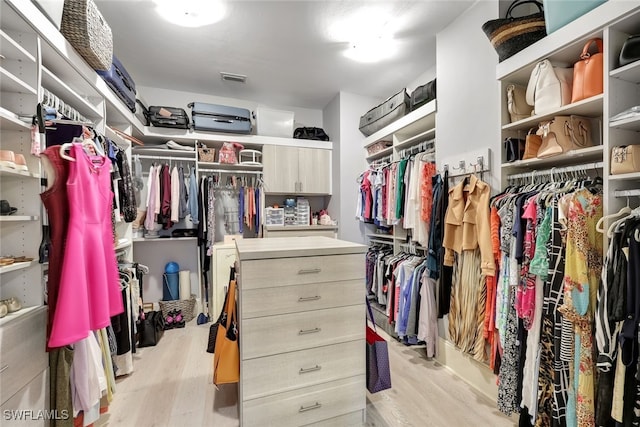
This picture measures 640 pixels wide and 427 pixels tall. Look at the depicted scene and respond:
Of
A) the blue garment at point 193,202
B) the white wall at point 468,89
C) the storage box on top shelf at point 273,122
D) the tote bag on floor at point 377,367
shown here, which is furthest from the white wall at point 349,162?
the tote bag on floor at point 377,367

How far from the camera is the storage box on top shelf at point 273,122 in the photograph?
12.3 ft

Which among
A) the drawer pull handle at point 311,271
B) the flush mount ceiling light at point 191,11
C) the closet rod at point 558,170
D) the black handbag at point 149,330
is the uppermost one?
the flush mount ceiling light at point 191,11

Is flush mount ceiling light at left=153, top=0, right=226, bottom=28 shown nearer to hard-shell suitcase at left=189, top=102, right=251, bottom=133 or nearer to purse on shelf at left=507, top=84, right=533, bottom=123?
hard-shell suitcase at left=189, top=102, right=251, bottom=133

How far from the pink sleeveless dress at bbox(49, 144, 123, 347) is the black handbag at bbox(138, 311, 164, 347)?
141 centimetres

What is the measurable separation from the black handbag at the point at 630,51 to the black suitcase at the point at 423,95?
139cm

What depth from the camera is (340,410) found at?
5.18ft

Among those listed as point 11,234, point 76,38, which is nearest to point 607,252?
point 11,234

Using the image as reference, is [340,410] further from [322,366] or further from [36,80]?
[36,80]

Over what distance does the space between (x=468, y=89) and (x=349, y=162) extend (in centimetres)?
185

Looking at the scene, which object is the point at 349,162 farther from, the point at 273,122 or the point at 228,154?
the point at 228,154

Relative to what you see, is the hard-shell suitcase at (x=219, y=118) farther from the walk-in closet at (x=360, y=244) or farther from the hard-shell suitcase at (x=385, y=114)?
the hard-shell suitcase at (x=385, y=114)

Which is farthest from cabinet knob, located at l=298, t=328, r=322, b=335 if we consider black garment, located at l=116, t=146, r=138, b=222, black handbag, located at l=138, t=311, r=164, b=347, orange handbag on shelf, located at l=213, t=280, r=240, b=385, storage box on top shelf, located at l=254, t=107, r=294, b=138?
storage box on top shelf, located at l=254, t=107, r=294, b=138

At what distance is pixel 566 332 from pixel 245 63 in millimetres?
3403

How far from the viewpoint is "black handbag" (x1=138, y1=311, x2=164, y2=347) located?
8.91 ft
